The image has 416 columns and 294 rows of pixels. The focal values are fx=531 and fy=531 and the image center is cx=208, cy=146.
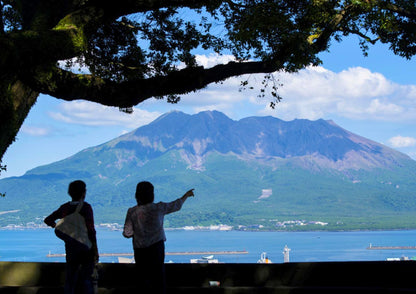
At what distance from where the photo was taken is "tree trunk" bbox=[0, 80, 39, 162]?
22.1ft

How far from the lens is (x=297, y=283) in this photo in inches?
291

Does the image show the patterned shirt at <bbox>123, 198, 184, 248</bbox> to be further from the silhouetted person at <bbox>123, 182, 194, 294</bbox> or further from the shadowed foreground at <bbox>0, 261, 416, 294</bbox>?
the shadowed foreground at <bbox>0, 261, 416, 294</bbox>

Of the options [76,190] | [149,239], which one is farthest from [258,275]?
[76,190]

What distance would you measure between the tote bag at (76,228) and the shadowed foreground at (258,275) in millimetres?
2152

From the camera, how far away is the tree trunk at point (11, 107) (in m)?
6.73

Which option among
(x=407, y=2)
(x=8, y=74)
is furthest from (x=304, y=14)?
(x=8, y=74)

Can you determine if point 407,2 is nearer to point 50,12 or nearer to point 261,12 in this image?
point 261,12

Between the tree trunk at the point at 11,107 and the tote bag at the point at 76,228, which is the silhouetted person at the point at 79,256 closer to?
the tote bag at the point at 76,228

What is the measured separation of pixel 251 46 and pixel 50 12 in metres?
3.49

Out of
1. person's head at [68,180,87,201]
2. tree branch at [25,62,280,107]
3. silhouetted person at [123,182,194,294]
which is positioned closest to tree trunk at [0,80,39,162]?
tree branch at [25,62,280,107]

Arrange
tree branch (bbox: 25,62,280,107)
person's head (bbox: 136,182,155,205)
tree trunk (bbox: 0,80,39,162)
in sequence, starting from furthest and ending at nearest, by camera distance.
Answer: tree branch (bbox: 25,62,280,107) → tree trunk (bbox: 0,80,39,162) → person's head (bbox: 136,182,155,205)

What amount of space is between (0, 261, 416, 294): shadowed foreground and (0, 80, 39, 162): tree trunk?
5.89ft

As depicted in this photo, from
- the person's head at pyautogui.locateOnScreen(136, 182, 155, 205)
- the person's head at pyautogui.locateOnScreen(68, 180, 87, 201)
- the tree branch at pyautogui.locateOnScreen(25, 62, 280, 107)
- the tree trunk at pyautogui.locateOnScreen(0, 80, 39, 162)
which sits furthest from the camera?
the tree branch at pyautogui.locateOnScreen(25, 62, 280, 107)

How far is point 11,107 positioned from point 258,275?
4027 millimetres
